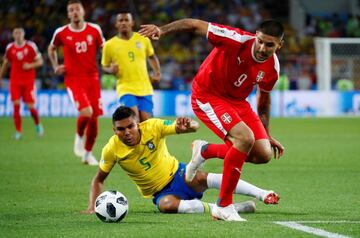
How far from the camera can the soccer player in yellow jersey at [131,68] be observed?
14.3m

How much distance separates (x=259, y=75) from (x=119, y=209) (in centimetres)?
193

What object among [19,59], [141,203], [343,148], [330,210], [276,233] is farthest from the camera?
[19,59]

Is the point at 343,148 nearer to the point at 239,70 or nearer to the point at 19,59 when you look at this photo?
the point at 19,59

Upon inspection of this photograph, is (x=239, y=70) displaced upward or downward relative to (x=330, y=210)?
upward

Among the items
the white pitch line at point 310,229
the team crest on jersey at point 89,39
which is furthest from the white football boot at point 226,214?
the team crest on jersey at point 89,39

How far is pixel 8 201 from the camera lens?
9.95m

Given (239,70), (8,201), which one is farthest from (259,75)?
(8,201)

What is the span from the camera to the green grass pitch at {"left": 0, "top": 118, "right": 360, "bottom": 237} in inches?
294

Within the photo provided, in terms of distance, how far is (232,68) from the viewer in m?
8.66

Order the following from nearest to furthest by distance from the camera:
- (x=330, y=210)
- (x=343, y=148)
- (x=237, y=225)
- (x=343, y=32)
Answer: (x=237, y=225) < (x=330, y=210) < (x=343, y=148) < (x=343, y=32)

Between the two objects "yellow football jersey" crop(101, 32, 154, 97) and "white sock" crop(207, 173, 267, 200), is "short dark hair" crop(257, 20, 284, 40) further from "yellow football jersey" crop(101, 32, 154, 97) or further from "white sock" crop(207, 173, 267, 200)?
"yellow football jersey" crop(101, 32, 154, 97)

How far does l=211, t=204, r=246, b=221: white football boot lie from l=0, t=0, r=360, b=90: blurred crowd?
2177 cm

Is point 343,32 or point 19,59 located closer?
point 19,59

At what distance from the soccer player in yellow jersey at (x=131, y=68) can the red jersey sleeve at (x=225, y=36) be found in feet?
19.3
